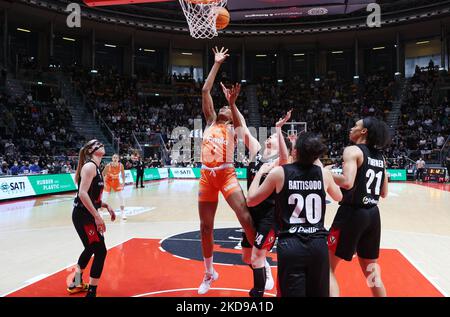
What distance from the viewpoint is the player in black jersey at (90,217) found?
4281mm

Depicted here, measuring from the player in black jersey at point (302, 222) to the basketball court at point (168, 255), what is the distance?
1.86 metres

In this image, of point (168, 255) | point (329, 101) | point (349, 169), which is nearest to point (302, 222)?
point (349, 169)

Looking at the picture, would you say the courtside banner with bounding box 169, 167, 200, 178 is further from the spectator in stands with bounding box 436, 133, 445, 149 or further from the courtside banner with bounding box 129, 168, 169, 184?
the spectator in stands with bounding box 436, 133, 445, 149

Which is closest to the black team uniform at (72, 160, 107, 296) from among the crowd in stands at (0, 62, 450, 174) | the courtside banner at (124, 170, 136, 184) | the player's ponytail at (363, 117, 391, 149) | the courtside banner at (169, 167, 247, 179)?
the player's ponytail at (363, 117, 391, 149)

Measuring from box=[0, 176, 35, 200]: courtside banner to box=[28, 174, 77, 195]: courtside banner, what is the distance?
27 centimetres

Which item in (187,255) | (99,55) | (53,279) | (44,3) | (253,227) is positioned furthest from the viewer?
(99,55)

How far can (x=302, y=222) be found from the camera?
2.82m

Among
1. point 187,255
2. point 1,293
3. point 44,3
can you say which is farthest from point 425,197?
point 44,3

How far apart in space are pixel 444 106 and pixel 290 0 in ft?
47.6

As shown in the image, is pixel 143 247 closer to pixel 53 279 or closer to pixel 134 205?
pixel 53 279

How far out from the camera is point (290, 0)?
2042 cm

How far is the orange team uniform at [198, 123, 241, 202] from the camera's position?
433cm

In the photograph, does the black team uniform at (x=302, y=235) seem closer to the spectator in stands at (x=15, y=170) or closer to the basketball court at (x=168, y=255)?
the basketball court at (x=168, y=255)

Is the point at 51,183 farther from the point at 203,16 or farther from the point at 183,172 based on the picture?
the point at 183,172
